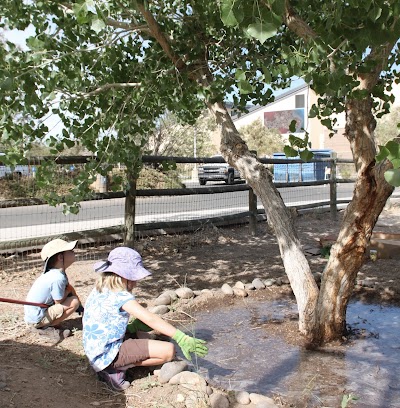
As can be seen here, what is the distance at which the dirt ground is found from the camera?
3.15 m

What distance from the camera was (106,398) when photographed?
3.22m

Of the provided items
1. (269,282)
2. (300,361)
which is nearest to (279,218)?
(300,361)

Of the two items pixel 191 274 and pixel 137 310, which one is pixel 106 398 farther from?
pixel 191 274

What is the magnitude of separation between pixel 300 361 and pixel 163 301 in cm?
153

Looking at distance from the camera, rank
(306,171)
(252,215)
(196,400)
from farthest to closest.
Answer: (306,171) < (252,215) < (196,400)

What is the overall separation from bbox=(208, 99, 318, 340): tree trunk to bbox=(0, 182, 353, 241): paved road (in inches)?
160

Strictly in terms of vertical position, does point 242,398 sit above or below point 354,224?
below

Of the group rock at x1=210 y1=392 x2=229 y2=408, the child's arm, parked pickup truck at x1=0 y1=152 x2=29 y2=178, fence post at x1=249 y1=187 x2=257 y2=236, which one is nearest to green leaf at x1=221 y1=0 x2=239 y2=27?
the child's arm

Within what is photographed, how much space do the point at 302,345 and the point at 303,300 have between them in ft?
1.18

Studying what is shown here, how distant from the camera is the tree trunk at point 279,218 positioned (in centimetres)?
430

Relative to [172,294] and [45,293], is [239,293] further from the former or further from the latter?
[45,293]

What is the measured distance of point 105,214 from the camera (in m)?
10.8

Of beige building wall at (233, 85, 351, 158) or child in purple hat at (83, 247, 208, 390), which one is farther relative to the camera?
beige building wall at (233, 85, 351, 158)

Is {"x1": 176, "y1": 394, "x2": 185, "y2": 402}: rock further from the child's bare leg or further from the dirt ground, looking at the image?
the child's bare leg
